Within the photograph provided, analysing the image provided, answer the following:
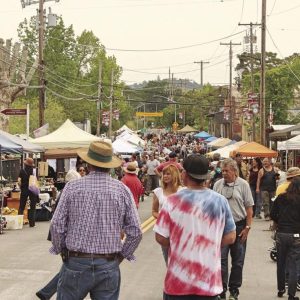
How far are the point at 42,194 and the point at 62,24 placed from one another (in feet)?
203

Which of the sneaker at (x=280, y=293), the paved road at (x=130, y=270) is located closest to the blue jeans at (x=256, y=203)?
the paved road at (x=130, y=270)

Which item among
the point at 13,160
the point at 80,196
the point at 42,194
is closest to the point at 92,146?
the point at 80,196

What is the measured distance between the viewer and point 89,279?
5.68 meters

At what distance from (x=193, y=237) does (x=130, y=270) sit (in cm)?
727

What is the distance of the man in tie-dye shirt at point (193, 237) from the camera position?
5398mm

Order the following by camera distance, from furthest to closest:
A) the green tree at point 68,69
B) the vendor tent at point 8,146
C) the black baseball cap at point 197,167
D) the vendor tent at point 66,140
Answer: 1. the green tree at point 68,69
2. the vendor tent at point 66,140
3. the vendor tent at point 8,146
4. the black baseball cap at point 197,167

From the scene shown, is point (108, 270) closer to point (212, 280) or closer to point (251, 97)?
point (212, 280)

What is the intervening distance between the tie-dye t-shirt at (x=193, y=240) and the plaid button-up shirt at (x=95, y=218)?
1.14 feet

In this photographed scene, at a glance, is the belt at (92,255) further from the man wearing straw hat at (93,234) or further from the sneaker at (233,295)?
the sneaker at (233,295)

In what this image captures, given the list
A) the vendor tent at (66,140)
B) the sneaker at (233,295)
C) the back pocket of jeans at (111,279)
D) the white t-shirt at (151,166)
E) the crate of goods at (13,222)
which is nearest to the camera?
the back pocket of jeans at (111,279)

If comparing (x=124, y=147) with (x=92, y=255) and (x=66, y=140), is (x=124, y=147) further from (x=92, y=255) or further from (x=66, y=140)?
(x=92, y=255)

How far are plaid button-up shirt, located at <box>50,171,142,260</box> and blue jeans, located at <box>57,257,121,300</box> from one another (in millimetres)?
88

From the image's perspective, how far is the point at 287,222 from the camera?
9711mm

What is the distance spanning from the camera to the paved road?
1046 cm
